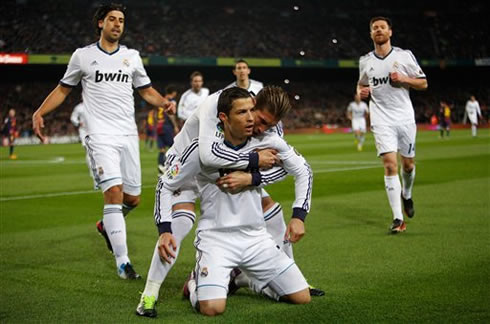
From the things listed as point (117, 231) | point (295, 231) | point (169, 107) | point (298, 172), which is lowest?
point (117, 231)

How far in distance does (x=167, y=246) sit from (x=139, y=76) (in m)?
2.92

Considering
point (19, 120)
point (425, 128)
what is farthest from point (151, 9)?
point (425, 128)

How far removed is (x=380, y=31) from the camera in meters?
9.36

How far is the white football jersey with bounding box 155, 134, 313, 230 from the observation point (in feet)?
16.9

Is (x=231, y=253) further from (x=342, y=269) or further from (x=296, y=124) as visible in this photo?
(x=296, y=124)

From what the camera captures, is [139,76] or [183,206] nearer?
[183,206]

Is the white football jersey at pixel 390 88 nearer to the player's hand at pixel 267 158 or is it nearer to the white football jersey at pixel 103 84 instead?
the white football jersey at pixel 103 84

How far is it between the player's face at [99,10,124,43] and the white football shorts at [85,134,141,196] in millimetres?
973

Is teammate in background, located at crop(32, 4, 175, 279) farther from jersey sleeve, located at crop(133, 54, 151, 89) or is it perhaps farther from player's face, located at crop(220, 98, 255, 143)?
player's face, located at crop(220, 98, 255, 143)

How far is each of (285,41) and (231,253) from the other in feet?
158

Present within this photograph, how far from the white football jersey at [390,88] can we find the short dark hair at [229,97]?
4.98m

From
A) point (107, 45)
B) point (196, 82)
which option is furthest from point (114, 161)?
point (196, 82)

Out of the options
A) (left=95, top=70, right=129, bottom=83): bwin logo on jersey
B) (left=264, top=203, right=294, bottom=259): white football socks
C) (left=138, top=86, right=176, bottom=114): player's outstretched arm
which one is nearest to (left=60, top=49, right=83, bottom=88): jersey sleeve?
(left=95, top=70, right=129, bottom=83): bwin logo on jersey

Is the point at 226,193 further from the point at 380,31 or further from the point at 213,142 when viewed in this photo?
the point at 380,31
